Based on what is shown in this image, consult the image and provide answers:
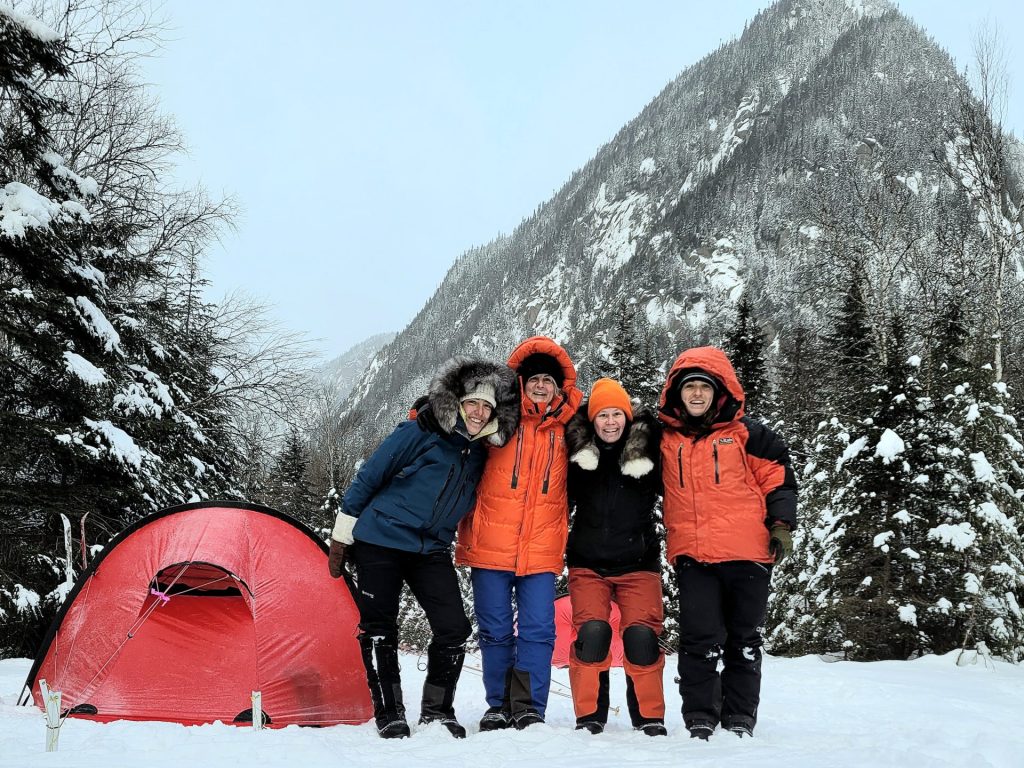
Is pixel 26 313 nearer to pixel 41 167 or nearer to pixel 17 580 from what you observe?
pixel 41 167

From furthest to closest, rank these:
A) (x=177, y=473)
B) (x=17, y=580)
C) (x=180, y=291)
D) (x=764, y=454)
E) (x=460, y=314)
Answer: (x=460, y=314), (x=180, y=291), (x=177, y=473), (x=17, y=580), (x=764, y=454)

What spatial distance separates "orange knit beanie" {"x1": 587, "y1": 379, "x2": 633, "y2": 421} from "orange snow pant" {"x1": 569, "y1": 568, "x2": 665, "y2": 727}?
2.94 feet

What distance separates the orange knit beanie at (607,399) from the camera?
384cm

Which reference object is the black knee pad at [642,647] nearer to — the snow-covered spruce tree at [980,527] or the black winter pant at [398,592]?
the black winter pant at [398,592]

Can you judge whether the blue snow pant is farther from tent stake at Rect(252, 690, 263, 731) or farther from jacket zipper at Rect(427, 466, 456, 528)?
tent stake at Rect(252, 690, 263, 731)

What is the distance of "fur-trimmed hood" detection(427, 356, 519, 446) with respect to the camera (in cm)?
381

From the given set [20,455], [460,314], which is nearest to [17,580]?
[20,455]

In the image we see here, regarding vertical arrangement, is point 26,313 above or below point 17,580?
above

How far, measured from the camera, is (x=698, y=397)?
380cm

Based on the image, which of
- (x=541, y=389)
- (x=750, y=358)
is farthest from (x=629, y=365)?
(x=541, y=389)

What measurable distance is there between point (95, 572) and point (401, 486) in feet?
7.76

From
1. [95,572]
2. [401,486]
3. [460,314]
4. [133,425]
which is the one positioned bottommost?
[95,572]

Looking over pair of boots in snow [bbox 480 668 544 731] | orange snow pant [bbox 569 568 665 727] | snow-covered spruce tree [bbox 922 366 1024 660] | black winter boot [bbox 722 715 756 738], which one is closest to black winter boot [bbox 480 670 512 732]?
pair of boots in snow [bbox 480 668 544 731]

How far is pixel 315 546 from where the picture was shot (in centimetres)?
481
